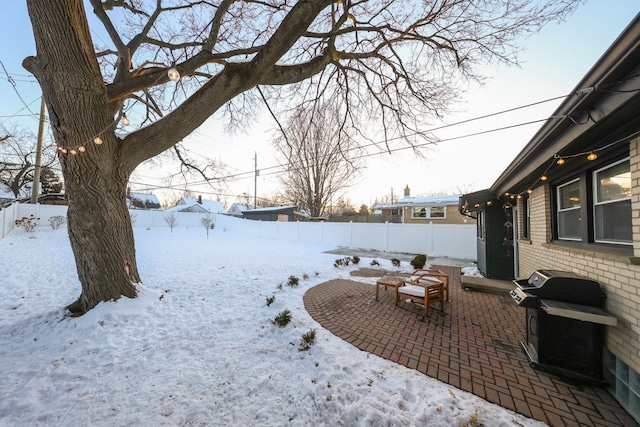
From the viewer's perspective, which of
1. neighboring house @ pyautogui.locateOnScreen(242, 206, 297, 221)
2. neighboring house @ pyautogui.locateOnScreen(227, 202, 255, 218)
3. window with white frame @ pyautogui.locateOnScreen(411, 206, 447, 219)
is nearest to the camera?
window with white frame @ pyautogui.locateOnScreen(411, 206, 447, 219)

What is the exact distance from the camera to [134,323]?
3.54 metres

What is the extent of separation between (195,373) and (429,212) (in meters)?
18.9

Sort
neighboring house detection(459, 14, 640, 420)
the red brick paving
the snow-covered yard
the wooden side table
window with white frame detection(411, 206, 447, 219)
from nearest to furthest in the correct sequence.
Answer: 1. neighboring house detection(459, 14, 640, 420)
2. the snow-covered yard
3. the red brick paving
4. the wooden side table
5. window with white frame detection(411, 206, 447, 219)

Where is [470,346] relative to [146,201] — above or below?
below

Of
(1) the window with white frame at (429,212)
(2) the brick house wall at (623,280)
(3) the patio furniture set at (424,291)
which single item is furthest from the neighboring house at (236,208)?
(2) the brick house wall at (623,280)

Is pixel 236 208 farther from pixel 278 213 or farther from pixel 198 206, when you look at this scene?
pixel 278 213

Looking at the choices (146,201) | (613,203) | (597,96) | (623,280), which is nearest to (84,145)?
(597,96)

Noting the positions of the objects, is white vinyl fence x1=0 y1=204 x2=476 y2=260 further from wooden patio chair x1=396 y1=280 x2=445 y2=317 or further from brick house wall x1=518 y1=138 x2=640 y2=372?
brick house wall x1=518 y1=138 x2=640 y2=372

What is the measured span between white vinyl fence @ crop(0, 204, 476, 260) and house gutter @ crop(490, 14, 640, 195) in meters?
8.43

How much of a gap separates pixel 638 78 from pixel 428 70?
481 cm

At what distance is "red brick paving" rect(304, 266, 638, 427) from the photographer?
2.16 m

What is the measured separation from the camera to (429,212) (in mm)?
18641

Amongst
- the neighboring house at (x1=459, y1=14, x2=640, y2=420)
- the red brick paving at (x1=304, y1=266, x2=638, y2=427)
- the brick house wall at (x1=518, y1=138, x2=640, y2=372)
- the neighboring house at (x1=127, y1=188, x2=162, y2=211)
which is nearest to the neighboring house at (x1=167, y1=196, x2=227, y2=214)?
the neighboring house at (x1=127, y1=188, x2=162, y2=211)

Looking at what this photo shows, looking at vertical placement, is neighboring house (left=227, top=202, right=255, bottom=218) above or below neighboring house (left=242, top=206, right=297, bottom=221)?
above
